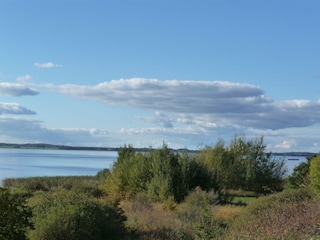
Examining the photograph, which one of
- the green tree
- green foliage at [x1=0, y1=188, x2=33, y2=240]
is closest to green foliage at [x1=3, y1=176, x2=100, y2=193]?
the green tree

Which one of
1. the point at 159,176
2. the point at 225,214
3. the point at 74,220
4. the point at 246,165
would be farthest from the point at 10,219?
the point at 246,165

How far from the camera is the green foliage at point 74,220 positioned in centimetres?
1880

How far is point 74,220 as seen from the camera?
63.9 ft

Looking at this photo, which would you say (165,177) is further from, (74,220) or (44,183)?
(74,220)

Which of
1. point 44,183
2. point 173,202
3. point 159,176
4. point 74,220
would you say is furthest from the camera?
point 44,183

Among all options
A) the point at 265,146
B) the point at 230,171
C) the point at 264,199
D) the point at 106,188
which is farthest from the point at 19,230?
the point at 265,146

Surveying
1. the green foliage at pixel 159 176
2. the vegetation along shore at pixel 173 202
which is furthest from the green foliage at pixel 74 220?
the green foliage at pixel 159 176

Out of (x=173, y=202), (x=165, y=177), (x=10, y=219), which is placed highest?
(x=165, y=177)

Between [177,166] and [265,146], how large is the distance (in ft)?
80.5

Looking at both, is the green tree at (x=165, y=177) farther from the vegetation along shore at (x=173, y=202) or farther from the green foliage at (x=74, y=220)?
the green foliage at (x=74, y=220)

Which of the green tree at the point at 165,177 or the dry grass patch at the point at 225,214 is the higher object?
the green tree at the point at 165,177

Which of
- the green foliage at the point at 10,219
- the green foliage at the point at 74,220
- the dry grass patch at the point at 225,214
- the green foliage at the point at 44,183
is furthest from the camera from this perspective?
the green foliage at the point at 44,183

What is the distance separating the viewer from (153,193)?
38594 millimetres

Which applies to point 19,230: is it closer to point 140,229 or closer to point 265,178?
point 140,229
